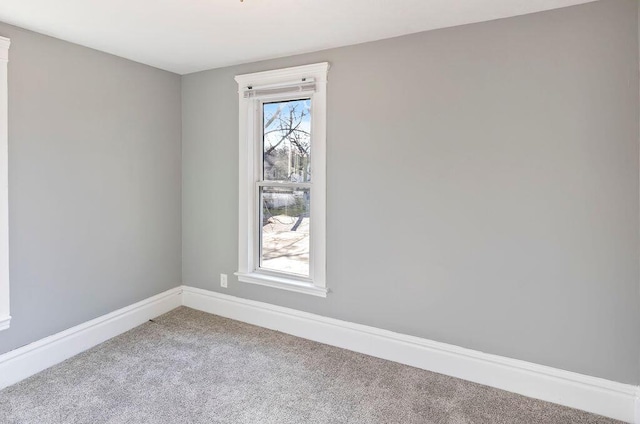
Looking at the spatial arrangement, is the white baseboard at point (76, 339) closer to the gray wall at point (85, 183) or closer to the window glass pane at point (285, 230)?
the gray wall at point (85, 183)

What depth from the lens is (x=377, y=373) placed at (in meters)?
2.51

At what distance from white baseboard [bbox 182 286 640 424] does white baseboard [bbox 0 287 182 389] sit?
1.77 ft

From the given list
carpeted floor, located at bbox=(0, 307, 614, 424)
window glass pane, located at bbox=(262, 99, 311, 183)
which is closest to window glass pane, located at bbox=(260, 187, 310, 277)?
window glass pane, located at bbox=(262, 99, 311, 183)

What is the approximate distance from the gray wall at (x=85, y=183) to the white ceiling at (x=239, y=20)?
276 mm

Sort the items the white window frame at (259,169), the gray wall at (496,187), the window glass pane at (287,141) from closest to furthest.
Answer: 1. the gray wall at (496,187)
2. the white window frame at (259,169)
3. the window glass pane at (287,141)

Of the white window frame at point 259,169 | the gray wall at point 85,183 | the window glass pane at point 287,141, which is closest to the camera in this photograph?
the gray wall at point 85,183

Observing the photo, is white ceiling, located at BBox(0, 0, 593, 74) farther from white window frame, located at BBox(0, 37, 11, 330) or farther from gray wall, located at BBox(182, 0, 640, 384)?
white window frame, located at BBox(0, 37, 11, 330)

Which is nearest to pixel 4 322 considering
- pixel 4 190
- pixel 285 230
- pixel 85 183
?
pixel 4 190

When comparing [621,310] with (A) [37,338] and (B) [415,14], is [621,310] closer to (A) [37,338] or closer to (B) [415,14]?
(B) [415,14]

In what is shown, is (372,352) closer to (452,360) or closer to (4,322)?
(452,360)

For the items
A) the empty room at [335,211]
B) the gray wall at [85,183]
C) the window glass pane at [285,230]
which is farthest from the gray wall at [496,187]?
the gray wall at [85,183]

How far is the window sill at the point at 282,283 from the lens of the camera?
2965 mm

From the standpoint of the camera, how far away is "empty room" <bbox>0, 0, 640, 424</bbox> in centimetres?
207

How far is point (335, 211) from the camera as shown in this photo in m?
2.86
